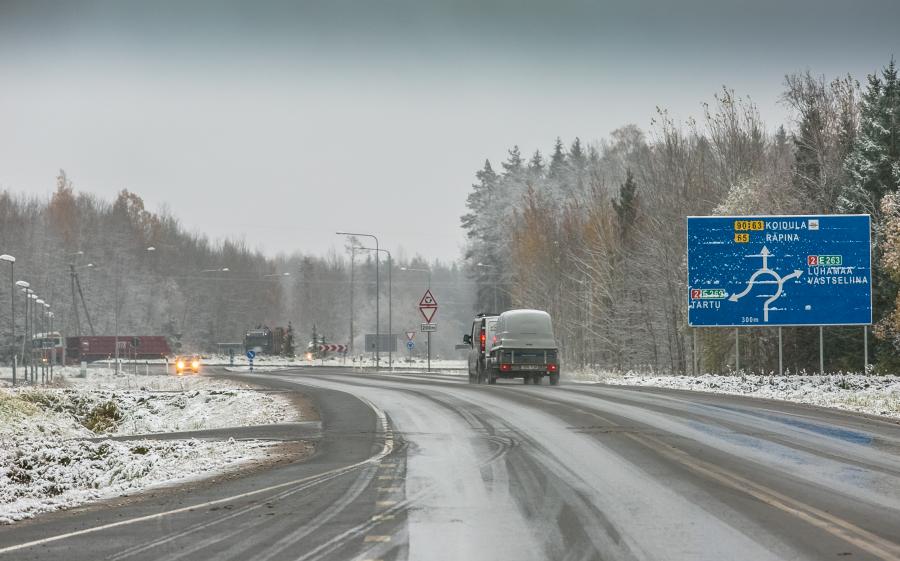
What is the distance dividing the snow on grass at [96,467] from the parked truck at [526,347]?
21.3m

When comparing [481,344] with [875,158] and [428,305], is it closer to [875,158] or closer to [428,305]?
[428,305]

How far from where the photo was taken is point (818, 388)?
1225 inches

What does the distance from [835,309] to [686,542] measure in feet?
95.6

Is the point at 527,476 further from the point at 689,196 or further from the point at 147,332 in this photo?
the point at 147,332

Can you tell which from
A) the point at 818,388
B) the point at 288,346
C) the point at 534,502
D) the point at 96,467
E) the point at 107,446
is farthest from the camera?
the point at 288,346

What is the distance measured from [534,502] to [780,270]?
90.4ft

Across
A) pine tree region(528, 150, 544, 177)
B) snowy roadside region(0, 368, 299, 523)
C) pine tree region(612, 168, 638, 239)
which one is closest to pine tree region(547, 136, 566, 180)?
pine tree region(528, 150, 544, 177)

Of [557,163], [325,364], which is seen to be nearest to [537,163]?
[557,163]

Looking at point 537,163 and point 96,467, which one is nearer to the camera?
point 96,467

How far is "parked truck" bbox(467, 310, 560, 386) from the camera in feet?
127

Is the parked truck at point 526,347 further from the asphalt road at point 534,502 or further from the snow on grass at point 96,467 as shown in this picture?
the snow on grass at point 96,467

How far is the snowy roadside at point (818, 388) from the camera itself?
84.1 ft

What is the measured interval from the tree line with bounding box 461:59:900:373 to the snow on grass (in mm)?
26696

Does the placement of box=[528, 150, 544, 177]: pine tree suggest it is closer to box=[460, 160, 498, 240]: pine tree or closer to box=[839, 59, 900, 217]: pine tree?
box=[460, 160, 498, 240]: pine tree
